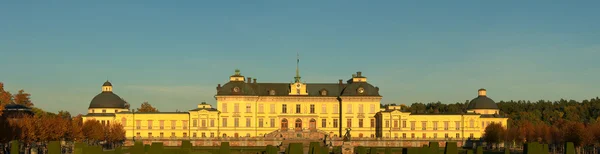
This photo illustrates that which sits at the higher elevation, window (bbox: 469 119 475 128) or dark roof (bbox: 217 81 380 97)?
dark roof (bbox: 217 81 380 97)

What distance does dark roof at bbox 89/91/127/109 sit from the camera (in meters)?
91.7

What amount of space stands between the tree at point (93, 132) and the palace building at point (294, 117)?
1052 centimetres

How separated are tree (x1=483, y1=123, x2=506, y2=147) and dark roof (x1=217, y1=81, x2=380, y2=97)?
520 inches

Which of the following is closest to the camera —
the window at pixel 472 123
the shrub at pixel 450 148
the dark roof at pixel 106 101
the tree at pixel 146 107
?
the shrub at pixel 450 148

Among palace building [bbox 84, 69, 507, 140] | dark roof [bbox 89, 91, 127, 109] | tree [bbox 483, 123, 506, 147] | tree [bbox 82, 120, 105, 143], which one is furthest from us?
dark roof [bbox 89, 91, 127, 109]

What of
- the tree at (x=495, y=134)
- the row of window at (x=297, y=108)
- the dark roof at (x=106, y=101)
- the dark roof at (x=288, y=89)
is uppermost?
the dark roof at (x=288, y=89)

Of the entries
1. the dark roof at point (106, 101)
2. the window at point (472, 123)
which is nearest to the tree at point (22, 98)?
the dark roof at point (106, 101)

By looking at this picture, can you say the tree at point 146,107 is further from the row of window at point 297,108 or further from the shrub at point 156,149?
the shrub at point 156,149

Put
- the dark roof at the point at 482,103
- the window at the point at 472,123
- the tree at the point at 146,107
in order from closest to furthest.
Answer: the window at the point at 472,123
the dark roof at the point at 482,103
the tree at the point at 146,107

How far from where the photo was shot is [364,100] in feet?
288

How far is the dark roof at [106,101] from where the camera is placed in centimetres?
9174

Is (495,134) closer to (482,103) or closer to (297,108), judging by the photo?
(482,103)

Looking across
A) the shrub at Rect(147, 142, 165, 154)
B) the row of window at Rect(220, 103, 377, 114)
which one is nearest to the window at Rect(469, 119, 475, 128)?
the row of window at Rect(220, 103, 377, 114)

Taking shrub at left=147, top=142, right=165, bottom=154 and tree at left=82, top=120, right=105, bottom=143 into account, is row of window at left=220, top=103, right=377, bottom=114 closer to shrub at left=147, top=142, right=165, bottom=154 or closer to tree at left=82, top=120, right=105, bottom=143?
tree at left=82, top=120, right=105, bottom=143
